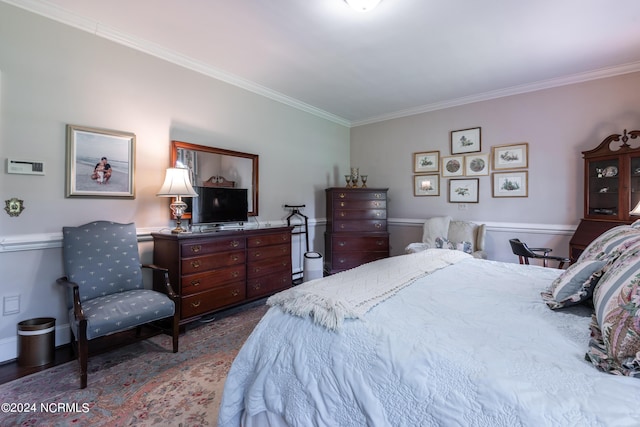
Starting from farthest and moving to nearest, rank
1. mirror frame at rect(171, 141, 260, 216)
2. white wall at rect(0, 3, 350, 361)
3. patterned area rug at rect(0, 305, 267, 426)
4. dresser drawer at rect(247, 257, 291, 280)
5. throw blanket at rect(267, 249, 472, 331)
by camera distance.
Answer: dresser drawer at rect(247, 257, 291, 280) < mirror frame at rect(171, 141, 260, 216) < white wall at rect(0, 3, 350, 361) < patterned area rug at rect(0, 305, 267, 426) < throw blanket at rect(267, 249, 472, 331)

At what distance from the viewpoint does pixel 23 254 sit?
7.53ft

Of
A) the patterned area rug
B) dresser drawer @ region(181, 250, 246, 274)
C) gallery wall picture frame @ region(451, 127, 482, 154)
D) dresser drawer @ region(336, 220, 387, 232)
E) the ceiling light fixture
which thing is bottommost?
the patterned area rug

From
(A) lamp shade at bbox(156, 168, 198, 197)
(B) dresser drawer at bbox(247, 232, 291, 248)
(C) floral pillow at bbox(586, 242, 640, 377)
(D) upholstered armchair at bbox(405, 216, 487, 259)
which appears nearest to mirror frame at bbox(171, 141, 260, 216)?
(A) lamp shade at bbox(156, 168, 198, 197)

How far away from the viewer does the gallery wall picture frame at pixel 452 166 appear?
4.34m

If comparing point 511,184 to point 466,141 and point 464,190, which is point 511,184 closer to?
point 464,190

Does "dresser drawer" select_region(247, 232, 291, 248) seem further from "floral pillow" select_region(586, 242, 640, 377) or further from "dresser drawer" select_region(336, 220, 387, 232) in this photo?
"floral pillow" select_region(586, 242, 640, 377)

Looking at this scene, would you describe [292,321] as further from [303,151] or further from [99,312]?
[303,151]

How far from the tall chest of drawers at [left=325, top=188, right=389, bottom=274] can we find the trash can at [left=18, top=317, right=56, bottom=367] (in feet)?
10.4

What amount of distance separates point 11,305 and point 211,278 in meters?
1.40

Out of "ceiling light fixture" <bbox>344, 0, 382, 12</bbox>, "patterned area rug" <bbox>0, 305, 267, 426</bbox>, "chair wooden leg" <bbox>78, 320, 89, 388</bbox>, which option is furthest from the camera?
"ceiling light fixture" <bbox>344, 0, 382, 12</bbox>

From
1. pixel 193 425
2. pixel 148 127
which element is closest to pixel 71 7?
pixel 148 127

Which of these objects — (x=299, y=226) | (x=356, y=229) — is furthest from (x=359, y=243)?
(x=299, y=226)

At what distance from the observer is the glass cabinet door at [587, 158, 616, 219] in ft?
10.3

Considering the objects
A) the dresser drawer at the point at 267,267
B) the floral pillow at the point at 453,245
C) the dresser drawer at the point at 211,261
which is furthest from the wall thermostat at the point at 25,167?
the floral pillow at the point at 453,245
